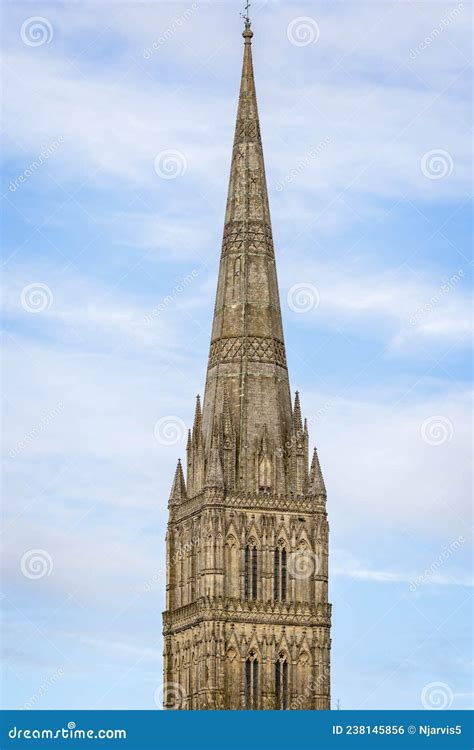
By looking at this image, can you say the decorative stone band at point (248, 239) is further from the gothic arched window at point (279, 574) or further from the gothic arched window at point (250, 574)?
the gothic arched window at point (250, 574)

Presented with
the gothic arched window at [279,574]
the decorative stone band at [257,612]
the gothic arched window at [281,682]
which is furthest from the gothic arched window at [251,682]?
the gothic arched window at [279,574]

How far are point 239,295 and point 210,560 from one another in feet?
62.8

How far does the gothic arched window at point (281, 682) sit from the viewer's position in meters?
175

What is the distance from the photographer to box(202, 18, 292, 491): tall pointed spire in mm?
180750

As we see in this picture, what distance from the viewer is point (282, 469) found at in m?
180

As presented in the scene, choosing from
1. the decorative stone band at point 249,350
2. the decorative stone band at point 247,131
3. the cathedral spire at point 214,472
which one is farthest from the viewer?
the decorative stone band at point 247,131

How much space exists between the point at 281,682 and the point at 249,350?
22444mm

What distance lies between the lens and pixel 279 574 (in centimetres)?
17775

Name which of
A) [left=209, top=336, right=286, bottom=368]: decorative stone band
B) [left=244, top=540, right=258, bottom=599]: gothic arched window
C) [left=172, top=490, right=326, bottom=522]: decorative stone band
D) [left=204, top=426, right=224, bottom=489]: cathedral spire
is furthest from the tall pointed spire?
[left=244, top=540, right=258, bottom=599]: gothic arched window

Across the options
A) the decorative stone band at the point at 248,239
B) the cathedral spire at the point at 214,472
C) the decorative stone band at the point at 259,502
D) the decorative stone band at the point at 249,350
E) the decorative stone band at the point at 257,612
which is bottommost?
the decorative stone band at the point at 257,612

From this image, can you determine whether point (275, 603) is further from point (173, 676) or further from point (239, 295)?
point (239, 295)

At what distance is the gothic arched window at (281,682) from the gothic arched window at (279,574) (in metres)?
3.87

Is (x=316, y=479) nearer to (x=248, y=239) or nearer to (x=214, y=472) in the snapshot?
(x=214, y=472)

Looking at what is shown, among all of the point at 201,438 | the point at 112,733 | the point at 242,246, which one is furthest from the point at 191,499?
the point at 112,733
